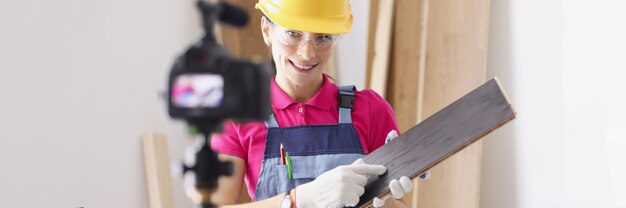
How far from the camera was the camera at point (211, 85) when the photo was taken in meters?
1.00

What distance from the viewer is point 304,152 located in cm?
202

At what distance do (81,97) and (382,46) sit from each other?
1.34 metres

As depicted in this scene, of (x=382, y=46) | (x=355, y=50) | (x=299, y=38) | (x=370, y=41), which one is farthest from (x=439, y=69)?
(x=299, y=38)

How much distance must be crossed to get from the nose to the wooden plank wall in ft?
4.00

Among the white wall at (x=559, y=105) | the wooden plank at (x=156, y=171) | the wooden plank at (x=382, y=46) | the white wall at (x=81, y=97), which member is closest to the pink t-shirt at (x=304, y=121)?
the white wall at (x=81, y=97)

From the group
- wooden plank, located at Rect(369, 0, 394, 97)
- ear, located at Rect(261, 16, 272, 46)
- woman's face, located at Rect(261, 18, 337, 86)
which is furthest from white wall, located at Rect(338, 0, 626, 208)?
ear, located at Rect(261, 16, 272, 46)

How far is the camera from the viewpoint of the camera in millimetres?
1000

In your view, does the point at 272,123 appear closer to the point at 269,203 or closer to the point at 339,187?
the point at 269,203

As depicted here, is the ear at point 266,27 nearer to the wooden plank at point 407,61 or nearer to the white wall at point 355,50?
the wooden plank at point 407,61

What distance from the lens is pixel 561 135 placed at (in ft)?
8.94

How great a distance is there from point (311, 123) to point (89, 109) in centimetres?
118

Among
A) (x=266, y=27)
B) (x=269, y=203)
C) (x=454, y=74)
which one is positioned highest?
(x=266, y=27)

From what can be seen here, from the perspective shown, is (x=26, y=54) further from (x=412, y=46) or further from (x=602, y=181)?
(x=602, y=181)

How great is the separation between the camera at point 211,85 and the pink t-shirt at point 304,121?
0.95m
